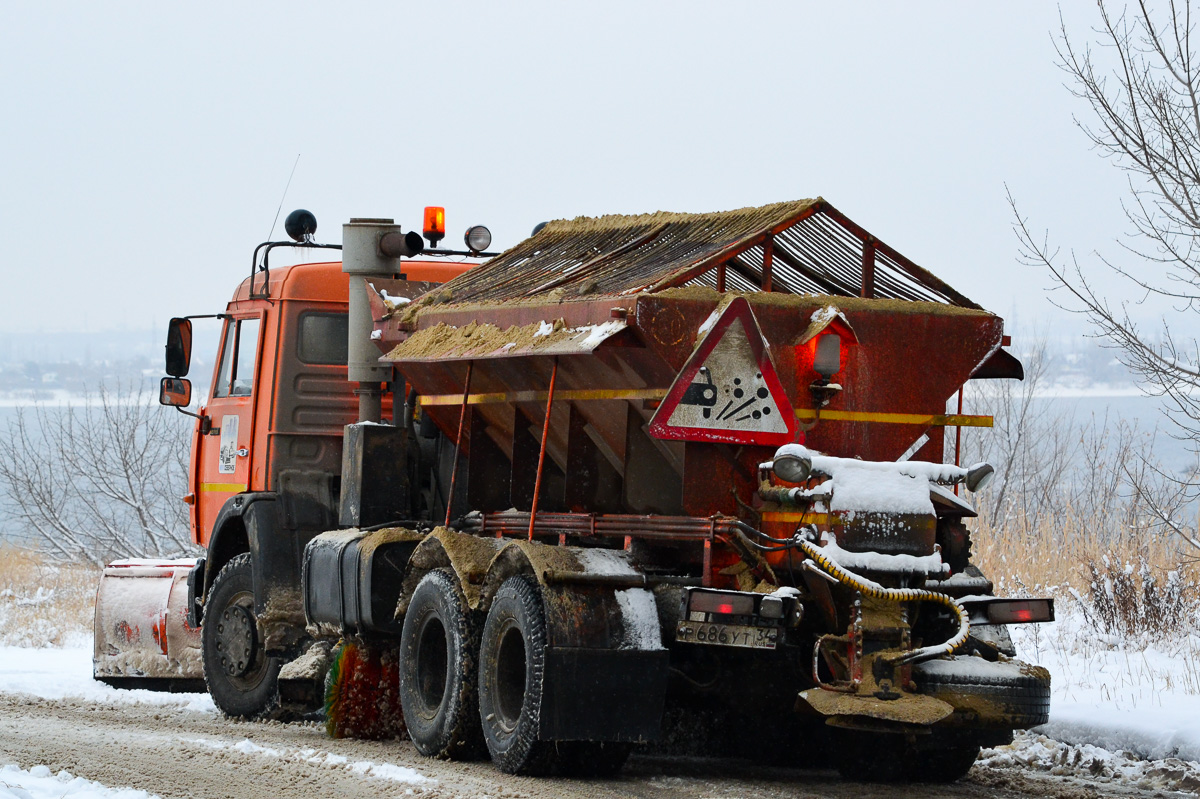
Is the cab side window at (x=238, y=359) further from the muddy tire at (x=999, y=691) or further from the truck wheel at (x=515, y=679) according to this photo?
the muddy tire at (x=999, y=691)

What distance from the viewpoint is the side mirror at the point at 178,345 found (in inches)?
434

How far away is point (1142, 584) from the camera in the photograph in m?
12.4

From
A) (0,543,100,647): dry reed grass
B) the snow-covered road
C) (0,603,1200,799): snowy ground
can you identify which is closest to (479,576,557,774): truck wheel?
the snow-covered road

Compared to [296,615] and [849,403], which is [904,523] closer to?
[849,403]

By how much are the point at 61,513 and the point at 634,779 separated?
1921 centimetres

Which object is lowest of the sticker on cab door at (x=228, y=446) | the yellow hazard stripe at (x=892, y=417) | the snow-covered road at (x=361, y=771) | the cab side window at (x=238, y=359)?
the snow-covered road at (x=361, y=771)

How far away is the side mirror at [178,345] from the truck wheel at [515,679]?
4.25 metres

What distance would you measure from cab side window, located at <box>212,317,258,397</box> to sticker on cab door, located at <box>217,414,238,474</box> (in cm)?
20

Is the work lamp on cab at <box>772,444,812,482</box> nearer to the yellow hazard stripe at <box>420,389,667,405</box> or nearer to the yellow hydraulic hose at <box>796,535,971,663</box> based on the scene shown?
the yellow hydraulic hose at <box>796,535,971,663</box>

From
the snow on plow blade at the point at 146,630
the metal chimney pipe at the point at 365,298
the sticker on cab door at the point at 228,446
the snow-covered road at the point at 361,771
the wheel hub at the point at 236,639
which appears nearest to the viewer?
the snow-covered road at the point at 361,771

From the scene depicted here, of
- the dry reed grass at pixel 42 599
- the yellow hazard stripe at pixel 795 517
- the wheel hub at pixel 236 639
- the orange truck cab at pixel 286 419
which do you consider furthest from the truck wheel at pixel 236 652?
the dry reed grass at pixel 42 599

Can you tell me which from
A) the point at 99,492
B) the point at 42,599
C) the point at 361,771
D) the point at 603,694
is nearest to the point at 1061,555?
the point at 603,694

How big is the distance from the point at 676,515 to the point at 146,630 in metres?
5.60

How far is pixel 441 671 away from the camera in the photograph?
8.45m
